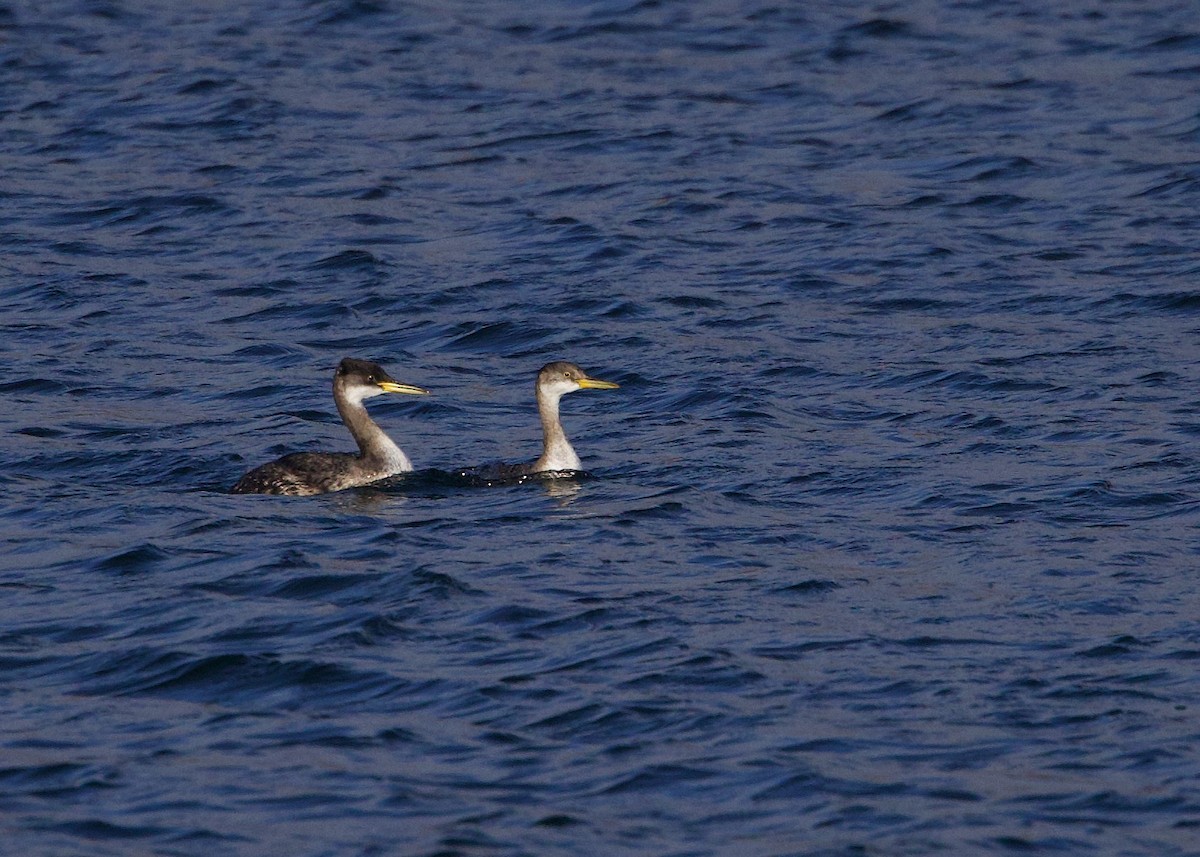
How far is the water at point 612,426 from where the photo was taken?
1055 centimetres

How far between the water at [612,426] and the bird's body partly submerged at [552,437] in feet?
0.85

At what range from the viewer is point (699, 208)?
24.1 metres

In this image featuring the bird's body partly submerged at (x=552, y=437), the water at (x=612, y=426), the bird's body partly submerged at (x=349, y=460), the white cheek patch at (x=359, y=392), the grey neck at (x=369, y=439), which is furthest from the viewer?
the white cheek patch at (x=359, y=392)

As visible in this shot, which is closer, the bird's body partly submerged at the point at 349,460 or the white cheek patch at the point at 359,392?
the bird's body partly submerged at the point at 349,460

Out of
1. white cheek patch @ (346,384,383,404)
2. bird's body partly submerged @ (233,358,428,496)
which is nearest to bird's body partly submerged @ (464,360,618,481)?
bird's body partly submerged @ (233,358,428,496)

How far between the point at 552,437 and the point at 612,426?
1869 mm

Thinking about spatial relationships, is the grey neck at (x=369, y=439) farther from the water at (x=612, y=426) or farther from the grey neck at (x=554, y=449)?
the grey neck at (x=554, y=449)

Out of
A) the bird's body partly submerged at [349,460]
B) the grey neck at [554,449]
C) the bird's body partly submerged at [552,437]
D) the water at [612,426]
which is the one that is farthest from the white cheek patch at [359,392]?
the grey neck at [554,449]

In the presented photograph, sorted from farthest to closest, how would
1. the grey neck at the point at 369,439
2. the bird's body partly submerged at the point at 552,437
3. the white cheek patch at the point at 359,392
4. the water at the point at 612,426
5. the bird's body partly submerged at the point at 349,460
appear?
the white cheek patch at the point at 359,392
the grey neck at the point at 369,439
the bird's body partly submerged at the point at 552,437
the bird's body partly submerged at the point at 349,460
the water at the point at 612,426

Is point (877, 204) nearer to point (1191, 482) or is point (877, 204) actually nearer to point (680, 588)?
Result: point (1191, 482)

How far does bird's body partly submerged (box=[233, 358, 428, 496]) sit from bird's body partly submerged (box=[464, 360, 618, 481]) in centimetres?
68

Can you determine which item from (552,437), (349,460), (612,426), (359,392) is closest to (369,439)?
(349,460)

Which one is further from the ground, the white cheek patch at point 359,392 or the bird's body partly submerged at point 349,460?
the white cheek patch at point 359,392

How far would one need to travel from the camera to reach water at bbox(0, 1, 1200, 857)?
10547 millimetres
